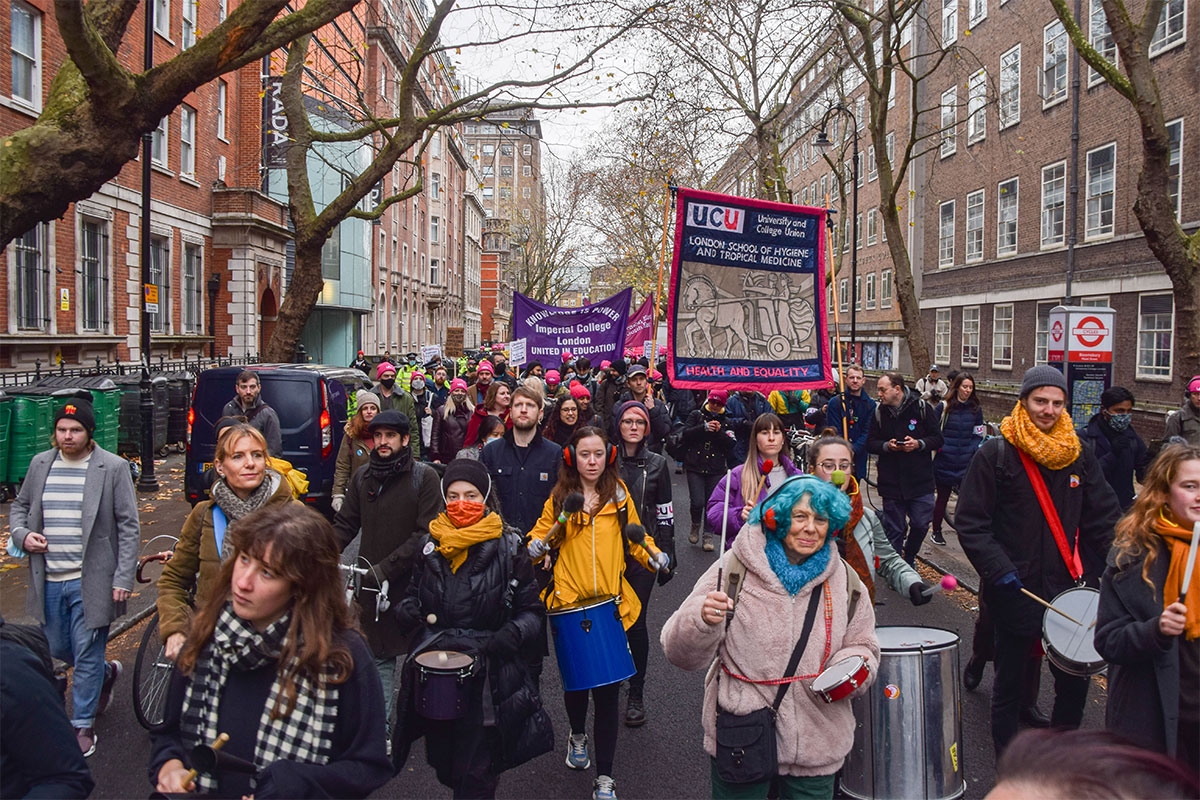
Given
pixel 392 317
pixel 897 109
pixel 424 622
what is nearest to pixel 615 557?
pixel 424 622

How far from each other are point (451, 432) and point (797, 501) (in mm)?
8174

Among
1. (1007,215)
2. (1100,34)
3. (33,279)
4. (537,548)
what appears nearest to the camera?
(537,548)

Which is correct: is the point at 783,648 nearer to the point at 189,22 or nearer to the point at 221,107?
the point at 189,22

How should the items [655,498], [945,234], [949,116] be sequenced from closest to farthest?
[655,498]
[949,116]
[945,234]

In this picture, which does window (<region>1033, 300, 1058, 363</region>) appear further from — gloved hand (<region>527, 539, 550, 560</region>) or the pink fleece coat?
the pink fleece coat

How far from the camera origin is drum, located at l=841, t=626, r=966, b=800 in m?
3.40

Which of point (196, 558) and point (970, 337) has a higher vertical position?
point (970, 337)

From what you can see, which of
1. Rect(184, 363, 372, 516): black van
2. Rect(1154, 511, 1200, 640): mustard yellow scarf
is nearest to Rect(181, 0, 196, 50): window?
Rect(184, 363, 372, 516): black van

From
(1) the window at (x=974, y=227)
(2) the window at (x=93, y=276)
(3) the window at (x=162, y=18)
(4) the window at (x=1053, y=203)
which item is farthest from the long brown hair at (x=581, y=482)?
(1) the window at (x=974, y=227)

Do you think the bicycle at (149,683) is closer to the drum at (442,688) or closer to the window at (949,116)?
the drum at (442,688)

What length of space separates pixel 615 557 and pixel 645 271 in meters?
44.2

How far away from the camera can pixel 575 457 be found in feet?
15.5

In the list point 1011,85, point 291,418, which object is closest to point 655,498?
point 291,418

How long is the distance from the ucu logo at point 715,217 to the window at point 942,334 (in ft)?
102
